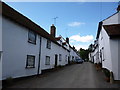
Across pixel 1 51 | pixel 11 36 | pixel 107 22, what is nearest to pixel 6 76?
pixel 1 51

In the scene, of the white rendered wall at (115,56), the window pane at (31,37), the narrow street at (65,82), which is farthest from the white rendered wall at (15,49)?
the white rendered wall at (115,56)

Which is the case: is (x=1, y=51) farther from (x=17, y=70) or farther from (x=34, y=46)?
(x=34, y=46)

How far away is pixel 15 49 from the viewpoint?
417 inches

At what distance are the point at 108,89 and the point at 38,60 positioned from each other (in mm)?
9429

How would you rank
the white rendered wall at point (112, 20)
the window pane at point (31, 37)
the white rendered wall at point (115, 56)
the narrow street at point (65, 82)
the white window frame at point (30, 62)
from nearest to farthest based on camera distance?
1. the narrow street at point (65, 82)
2. the white rendered wall at point (115, 56)
3. the white window frame at point (30, 62)
4. the window pane at point (31, 37)
5. the white rendered wall at point (112, 20)

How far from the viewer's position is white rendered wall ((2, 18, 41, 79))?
31.1 ft

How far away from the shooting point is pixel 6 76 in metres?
9.38

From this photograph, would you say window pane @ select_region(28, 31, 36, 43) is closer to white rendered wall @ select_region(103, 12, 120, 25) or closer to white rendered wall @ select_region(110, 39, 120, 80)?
white rendered wall @ select_region(110, 39, 120, 80)

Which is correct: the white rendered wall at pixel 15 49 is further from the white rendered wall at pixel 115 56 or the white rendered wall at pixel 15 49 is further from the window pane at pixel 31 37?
the white rendered wall at pixel 115 56

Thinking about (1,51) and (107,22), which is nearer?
(1,51)

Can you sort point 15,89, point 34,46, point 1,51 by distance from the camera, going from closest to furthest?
point 15,89 < point 1,51 < point 34,46

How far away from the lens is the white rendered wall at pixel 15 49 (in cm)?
948

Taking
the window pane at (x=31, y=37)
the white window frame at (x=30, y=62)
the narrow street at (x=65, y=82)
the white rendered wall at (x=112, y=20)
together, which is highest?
the white rendered wall at (x=112, y=20)

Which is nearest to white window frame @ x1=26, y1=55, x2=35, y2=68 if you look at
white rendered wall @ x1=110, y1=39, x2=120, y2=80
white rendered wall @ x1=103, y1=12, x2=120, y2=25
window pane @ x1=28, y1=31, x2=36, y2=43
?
window pane @ x1=28, y1=31, x2=36, y2=43
